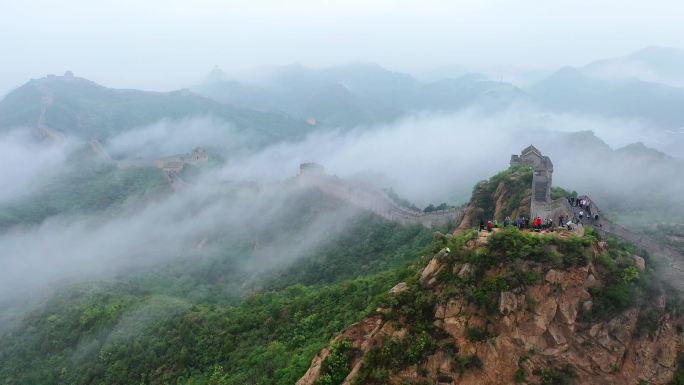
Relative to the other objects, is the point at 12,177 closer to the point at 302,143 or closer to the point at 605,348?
the point at 302,143

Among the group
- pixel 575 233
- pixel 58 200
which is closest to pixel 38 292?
pixel 58 200

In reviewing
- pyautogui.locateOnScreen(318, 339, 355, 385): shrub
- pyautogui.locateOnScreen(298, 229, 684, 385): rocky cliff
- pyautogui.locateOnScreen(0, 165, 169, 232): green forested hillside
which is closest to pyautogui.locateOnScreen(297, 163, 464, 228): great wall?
pyautogui.locateOnScreen(298, 229, 684, 385): rocky cliff

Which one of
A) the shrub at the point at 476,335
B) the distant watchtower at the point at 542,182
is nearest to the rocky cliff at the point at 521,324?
the shrub at the point at 476,335

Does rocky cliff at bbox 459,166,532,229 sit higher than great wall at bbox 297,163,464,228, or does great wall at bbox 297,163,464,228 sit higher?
rocky cliff at bbox 459,166,532,229

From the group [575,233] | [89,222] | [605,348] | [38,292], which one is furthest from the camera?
[89,222]

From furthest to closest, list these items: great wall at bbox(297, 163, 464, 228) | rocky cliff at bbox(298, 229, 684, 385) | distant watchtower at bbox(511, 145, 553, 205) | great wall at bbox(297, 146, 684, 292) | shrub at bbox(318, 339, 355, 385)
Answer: great wall at bbox(297, 163, 464, 228)
distant watchtower at bbox(511, 145, 553, 205)
great wall at bbox(297, 146, 684, 292)
shrub at bbox(318, 339, 355, 385)
rocky cliff at bbox(298, 229, 684, 385)

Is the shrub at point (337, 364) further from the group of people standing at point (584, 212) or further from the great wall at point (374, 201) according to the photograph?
the great wall at point (374, 201)

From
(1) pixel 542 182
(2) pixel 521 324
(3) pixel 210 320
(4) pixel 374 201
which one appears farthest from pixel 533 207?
(4) pixel 374 201

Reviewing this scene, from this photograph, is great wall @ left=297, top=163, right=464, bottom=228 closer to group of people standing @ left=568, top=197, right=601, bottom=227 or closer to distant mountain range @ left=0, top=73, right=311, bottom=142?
group of people standing @ left=568, top=197, right=601, bottom=227
